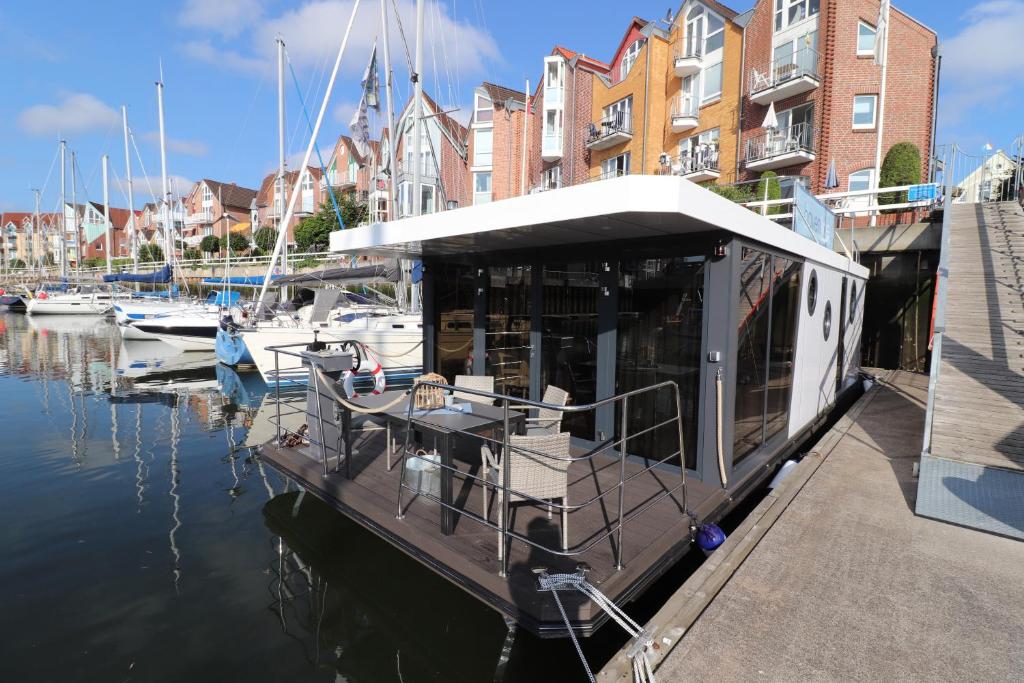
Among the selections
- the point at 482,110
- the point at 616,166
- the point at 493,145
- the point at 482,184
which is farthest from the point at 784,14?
the point at 482,184

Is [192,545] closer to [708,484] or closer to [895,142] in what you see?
[708,484]

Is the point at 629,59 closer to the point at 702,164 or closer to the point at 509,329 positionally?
the point at 702,164

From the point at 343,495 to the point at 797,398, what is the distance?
5789 millimetres

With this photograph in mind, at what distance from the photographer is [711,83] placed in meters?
25.3

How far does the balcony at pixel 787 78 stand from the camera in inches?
832

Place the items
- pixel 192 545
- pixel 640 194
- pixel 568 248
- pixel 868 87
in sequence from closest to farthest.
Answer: pixel 640 194
pixel 192 545
pixel 568 248
pixel 868 87

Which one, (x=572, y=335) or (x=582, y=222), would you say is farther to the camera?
(x=572, y=335)

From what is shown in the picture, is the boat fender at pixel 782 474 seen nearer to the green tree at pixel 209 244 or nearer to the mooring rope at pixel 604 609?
the mooring rope at pixel 604 609

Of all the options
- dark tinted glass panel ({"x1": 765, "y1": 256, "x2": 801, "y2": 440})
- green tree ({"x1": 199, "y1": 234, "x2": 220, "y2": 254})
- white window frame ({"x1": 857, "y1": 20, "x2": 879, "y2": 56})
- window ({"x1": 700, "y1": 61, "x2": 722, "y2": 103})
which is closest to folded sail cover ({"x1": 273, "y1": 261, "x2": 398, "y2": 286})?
dark tinted glass panel ({"x1": 765, "y1": 256, "x2": 801, "y2": 440})

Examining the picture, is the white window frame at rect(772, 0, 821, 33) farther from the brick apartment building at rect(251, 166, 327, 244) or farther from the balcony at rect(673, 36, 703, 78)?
the brick apartment building at rect(251, 166, 327, 244)

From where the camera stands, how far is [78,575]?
16.1 feet

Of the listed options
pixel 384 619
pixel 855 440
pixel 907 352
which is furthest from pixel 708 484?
pixel 907 352

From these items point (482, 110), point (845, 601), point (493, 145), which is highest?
point (482, 110)

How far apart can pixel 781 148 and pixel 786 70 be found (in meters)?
3.12
